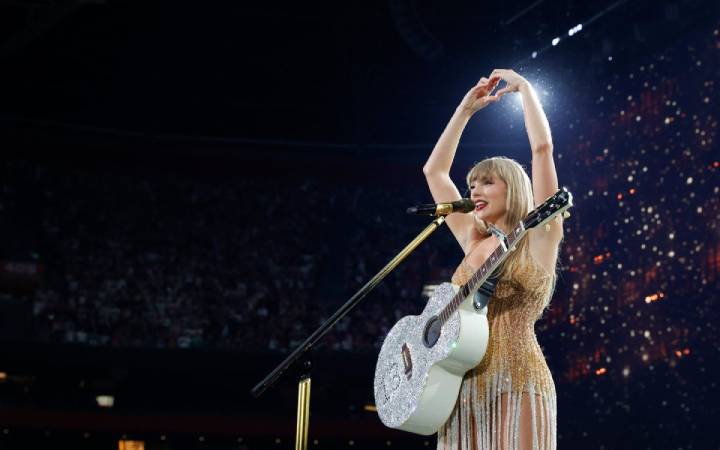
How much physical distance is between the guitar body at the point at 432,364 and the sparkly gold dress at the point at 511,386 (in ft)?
0.25

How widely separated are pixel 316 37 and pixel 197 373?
4567 millimetres

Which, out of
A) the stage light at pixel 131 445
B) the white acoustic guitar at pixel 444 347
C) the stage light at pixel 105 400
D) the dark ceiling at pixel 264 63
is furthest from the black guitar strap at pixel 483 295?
the stage light at pixel 105 400

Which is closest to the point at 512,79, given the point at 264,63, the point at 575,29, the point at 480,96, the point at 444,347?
Result: the point at 480,96

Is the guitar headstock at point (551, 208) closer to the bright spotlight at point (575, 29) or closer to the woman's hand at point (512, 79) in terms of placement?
the woman's hand at point (512, 79)

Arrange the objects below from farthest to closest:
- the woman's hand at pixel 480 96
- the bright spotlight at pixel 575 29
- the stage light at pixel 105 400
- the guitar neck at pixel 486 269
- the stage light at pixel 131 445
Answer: the stage light at pixel 105 400 → the stage light at pixel 131 445 → the bright spotlight at pixel 575 29 → the woman's hand at pixel 480 96 → the guitar neck at pixel 486 269

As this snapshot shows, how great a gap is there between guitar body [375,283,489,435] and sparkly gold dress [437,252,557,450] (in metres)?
0.07

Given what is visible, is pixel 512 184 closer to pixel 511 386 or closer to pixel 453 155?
pixel 453 155

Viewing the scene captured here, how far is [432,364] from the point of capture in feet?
7.40

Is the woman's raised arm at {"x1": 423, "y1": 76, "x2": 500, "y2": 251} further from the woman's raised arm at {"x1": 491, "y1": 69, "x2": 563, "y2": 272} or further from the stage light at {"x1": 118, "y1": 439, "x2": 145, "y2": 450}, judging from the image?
the stage light at {"x1": 118, "y1": 439, "x2": 145, "y2": 450}

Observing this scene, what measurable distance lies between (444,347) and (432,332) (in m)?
0.15

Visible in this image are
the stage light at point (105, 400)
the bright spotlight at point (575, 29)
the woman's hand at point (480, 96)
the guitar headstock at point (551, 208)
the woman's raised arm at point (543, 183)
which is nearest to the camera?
the guitar headstock at point (551, 208)

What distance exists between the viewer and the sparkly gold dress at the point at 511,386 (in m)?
2.25

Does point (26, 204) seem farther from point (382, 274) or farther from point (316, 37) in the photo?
point (382, 274)

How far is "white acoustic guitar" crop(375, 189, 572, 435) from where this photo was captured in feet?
7.19
